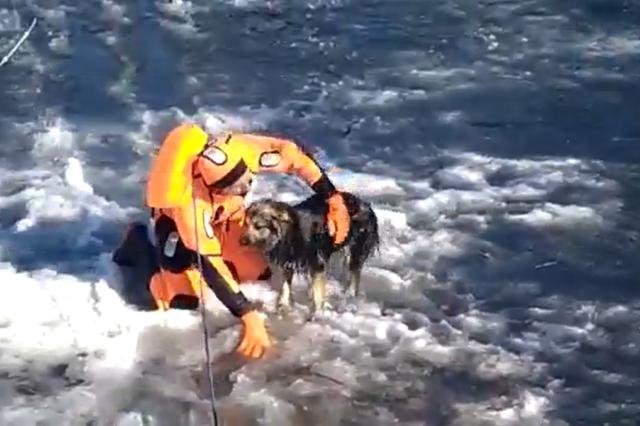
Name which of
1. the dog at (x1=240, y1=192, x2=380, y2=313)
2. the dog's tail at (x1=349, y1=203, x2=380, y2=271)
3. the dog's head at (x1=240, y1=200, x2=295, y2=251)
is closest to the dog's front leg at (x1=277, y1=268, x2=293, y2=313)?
the dog at (x1=240, y1=192, x2=380, y2=313)

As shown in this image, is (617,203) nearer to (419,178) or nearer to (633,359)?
(419,178)

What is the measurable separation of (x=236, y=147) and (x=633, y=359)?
8.07 feet

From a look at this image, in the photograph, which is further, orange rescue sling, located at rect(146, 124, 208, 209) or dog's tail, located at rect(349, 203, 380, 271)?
dog's tail, located at rect(349, 203, 380, 271)

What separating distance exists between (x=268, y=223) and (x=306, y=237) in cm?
22

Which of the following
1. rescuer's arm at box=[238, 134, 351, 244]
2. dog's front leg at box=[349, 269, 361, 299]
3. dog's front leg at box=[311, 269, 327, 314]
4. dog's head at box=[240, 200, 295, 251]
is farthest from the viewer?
dog's front leg at box=[349, 269, 361, 299]

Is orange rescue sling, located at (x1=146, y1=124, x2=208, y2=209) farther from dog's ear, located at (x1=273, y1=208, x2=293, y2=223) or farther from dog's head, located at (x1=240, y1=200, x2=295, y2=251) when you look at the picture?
dog's ear, located at (x1=273, y1=208, x2=293, y2=223)

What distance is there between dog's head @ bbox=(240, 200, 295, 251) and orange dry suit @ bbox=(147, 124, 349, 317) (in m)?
0.20

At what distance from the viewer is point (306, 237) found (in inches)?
292

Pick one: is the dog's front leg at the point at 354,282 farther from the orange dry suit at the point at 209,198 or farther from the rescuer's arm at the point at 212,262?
the rescuer's arm at the point at 212,262

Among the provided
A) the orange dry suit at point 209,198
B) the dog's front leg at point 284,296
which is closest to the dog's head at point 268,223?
the orange dry suit at point 209,198

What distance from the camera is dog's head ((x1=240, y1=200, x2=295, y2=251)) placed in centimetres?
736

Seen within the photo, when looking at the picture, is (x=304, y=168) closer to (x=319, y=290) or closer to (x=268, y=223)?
(x=268, y=223)

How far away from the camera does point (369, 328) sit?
25.8ft

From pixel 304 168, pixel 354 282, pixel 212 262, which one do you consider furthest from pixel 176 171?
pixel 354 282
